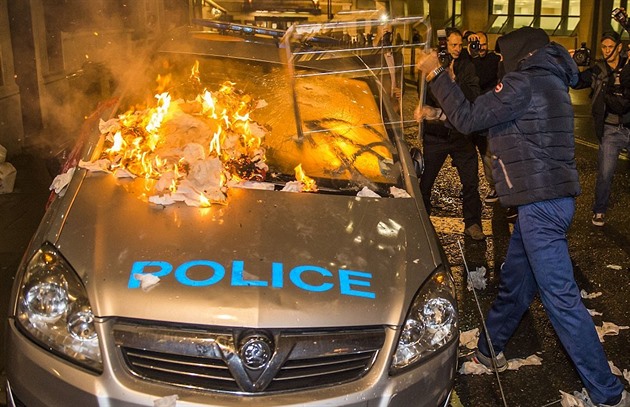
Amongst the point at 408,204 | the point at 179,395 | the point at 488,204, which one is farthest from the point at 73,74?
the point at 179,395

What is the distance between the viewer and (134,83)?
4.58 m

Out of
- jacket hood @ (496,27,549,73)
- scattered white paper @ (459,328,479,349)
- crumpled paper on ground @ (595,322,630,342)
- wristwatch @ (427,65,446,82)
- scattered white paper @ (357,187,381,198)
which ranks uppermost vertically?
jacket hood @ (496,27,549,73)

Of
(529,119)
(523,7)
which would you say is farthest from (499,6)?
(529,119)

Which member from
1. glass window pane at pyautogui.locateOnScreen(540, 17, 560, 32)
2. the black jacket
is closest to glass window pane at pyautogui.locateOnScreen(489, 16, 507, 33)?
glass window pane at pyautogui.locateOnScreen(540, 17, 560, 32)

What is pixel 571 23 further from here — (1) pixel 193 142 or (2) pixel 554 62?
(1) pixel 193 142

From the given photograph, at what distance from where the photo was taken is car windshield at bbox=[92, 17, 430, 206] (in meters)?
4.01

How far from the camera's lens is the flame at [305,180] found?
3.87 meters

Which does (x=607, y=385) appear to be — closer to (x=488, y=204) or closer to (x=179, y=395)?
(x=179, y=395)

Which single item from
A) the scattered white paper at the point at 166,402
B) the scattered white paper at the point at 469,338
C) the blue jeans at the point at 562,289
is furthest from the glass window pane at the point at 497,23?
the scattered white paper at the point at 166,402

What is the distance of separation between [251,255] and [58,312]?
0.82 meters

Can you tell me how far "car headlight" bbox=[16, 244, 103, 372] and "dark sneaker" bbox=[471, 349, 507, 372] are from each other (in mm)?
2504

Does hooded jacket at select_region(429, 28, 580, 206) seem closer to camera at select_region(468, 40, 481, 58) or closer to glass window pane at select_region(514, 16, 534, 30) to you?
camera at select_region(468, 40, 481, 58)

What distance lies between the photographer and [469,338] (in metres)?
4.84

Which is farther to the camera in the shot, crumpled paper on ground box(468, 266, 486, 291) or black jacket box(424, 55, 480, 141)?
black jacket box(424, 55, 480, 141)
